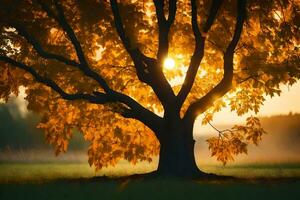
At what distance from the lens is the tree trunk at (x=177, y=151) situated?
27.7 meters

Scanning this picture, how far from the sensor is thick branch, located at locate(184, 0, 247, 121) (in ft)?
85.8

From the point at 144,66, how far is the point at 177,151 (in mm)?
4096

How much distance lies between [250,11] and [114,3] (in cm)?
638

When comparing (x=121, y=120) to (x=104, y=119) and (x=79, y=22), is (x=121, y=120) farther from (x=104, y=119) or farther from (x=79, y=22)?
(x=79, y=22)

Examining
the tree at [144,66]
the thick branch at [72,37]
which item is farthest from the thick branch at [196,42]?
the thick branch at [72,37]

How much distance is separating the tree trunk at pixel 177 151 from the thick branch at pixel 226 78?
0.73 metres

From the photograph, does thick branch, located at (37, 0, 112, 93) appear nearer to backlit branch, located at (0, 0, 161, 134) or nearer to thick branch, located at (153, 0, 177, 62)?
backlit branch, located at (0, 0, 161, 134)

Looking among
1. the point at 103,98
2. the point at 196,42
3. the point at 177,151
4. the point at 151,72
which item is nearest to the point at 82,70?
the point at 103,98

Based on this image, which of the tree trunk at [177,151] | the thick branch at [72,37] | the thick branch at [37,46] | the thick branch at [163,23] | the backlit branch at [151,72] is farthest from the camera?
the backlit branch at [151,72]

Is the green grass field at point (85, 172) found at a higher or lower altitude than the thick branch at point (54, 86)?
lower

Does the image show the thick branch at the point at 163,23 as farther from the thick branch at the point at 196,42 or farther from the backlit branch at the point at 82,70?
the backlit branch at the point at 82,70

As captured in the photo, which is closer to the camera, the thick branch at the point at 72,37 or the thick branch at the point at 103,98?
the thick branch at the point at 72,37

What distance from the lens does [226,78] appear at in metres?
27.4

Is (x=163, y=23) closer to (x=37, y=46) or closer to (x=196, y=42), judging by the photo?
(x=196, y=42)
